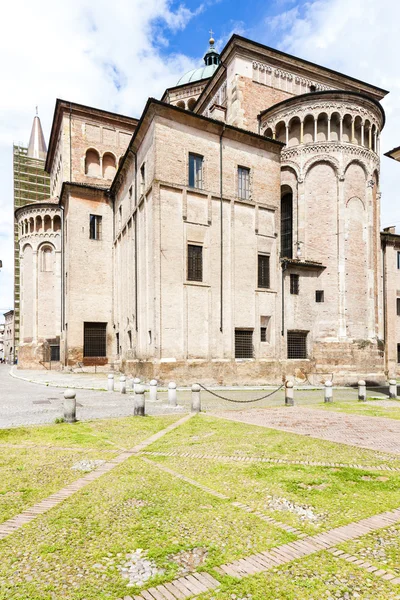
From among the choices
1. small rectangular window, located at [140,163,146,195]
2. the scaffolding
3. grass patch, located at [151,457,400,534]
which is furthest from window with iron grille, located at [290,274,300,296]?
the scaffolding

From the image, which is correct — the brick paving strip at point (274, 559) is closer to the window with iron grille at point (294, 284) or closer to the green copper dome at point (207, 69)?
the window with iron grille at point (294, 284)

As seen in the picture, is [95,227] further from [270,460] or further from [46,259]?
[270,460]

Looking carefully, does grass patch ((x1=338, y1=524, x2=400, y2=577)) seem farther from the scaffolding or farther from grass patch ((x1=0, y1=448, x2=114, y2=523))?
the scaffolding

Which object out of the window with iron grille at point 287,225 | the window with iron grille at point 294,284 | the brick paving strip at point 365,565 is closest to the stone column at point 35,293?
the window with iron grille at point 287,225

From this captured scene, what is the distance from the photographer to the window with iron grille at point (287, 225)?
28.8m

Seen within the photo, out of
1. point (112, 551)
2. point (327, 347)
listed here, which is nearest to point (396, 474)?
point (112, 551)

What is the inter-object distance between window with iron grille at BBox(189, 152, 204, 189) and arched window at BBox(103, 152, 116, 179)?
1497cm

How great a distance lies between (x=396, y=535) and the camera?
14.6 ft

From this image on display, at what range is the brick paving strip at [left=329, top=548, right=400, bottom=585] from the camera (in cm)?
362

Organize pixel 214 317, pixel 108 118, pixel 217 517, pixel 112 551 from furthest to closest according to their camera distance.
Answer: pixel 108 118, pixel 214 317, pixel 217 517, pixel 112 551

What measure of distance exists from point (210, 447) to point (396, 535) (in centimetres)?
428

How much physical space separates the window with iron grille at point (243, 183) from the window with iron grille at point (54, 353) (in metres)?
23.7

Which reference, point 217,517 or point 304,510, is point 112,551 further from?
point 304,510

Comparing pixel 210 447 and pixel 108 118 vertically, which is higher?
pixel 108 118
